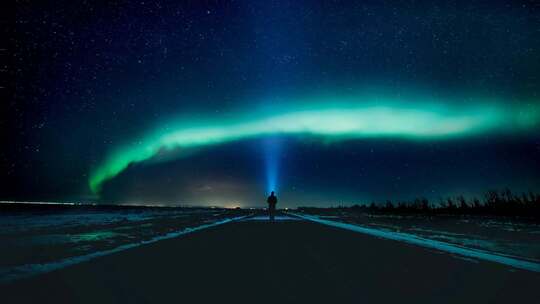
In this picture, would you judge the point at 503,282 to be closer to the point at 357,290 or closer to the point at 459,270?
the point at 459,270

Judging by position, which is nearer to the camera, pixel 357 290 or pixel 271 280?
pixel 357 290

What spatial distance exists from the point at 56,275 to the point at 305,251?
6402 mm

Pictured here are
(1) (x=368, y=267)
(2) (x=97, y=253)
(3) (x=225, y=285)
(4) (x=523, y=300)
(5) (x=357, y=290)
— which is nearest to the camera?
(4) (x=523, y=300)

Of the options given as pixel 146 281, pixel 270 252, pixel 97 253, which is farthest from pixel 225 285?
pixel 97 253

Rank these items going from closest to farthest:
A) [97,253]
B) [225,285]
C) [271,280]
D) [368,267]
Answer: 1. [225,285]
2. [271,280]
3. [368,267]
4. [97,253]

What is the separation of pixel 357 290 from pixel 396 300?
798 millimetres

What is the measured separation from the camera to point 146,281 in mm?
7457

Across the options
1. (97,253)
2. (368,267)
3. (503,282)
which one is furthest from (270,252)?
(503,282)

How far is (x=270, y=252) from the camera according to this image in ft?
40.6

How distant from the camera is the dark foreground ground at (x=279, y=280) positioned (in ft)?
20.0

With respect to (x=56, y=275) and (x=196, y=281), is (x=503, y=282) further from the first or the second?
(x=56, y=275)

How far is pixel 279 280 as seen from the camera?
757 centimetres

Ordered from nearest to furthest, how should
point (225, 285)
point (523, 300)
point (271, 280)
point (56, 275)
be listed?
1. point (523, 300)
2. point (225, 285)
3. point (271, 280)
4. point (56, 275)

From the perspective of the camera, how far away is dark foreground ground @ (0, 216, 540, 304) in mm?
6082
